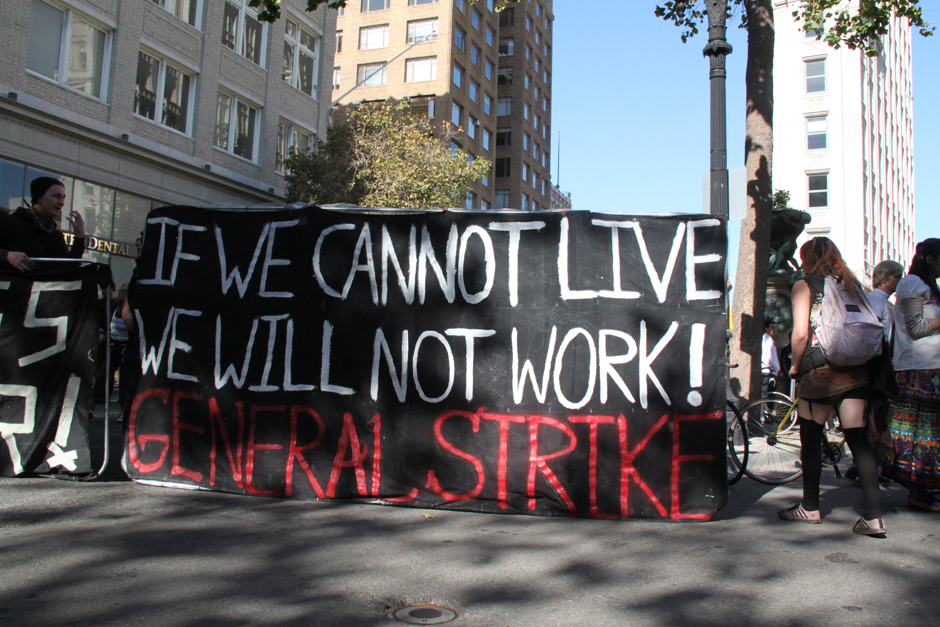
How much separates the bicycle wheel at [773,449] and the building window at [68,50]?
16695mm

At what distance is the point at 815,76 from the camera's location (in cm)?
4081

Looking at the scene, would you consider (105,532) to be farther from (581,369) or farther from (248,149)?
(248,149)

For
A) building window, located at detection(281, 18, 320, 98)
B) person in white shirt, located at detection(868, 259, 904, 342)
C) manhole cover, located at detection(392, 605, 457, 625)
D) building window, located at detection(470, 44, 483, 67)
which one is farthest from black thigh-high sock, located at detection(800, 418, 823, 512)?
building window, located at detection(470, 44, 483, 67)

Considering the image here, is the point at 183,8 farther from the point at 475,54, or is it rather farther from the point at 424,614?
the point at 475,54

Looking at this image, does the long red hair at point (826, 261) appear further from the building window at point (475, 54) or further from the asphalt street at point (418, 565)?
the building window at point (475, 54)

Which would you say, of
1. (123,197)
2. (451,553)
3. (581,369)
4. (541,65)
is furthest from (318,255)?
(541,65)

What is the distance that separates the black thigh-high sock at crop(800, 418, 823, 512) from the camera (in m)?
4.81

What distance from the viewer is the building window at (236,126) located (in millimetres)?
22250

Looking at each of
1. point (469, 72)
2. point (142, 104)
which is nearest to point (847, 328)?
point (142, 104)

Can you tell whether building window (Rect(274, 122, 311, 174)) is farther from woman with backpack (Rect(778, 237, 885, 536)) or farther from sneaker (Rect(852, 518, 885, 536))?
sneaker (Rect(852, 518, 885, 536))

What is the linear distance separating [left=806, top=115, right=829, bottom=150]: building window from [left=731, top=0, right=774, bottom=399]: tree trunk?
1351 inches

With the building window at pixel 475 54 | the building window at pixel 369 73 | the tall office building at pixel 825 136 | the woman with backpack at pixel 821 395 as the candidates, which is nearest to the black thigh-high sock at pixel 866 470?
the woman with backpack at pixel 821 395

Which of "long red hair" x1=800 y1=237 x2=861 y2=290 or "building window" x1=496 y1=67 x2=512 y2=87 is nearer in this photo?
"long red hair" x1=800 y1=237 x2=861 y2=290

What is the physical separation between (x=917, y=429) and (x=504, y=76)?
56.2m
